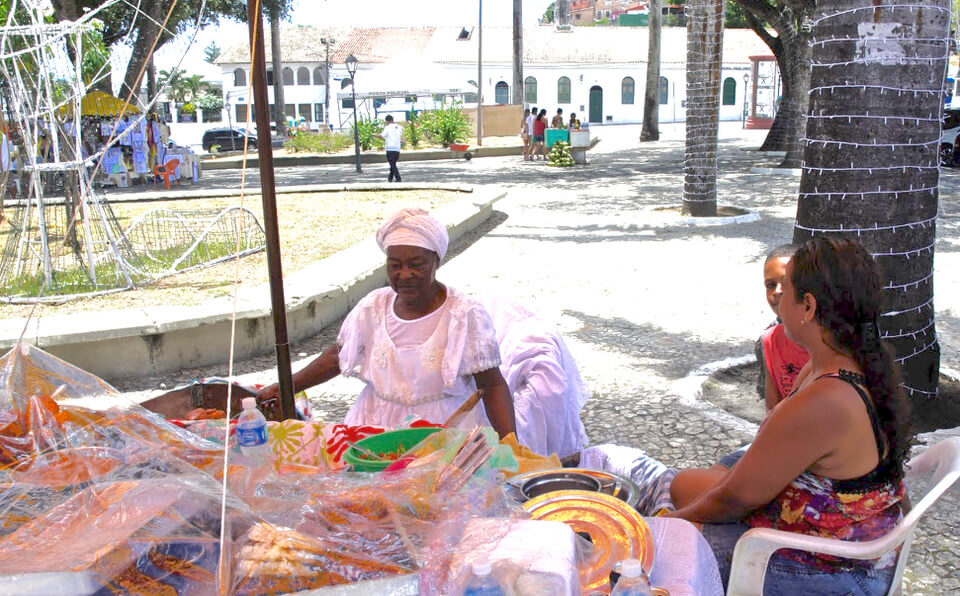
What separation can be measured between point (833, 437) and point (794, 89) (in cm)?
2046

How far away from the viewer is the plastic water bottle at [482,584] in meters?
1.54

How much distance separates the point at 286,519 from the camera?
1.73 metres

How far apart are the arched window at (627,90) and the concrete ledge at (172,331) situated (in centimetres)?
5154

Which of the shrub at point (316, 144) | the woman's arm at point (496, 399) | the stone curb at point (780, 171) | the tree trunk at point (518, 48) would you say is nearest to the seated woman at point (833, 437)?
the woman's arm at point (496, 399)

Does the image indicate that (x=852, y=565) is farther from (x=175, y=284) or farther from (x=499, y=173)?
(x=499, y=173)

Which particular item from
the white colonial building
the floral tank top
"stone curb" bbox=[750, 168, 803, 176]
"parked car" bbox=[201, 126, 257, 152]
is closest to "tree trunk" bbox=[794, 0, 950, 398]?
the floral tank top

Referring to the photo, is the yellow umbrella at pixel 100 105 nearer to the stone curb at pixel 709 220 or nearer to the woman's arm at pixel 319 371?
the stone curb at pixel 709 220

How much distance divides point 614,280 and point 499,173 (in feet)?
44.0

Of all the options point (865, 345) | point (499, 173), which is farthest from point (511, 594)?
point (499, 173)

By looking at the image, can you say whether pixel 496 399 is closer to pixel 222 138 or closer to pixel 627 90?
pixel 222 138

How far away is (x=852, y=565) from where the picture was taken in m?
2.17

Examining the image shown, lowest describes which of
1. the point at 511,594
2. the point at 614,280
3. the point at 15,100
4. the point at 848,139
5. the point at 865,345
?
the point at 614,280

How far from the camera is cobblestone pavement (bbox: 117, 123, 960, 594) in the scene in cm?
439

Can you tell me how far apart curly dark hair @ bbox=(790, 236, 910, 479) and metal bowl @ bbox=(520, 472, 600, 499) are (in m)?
0.73
